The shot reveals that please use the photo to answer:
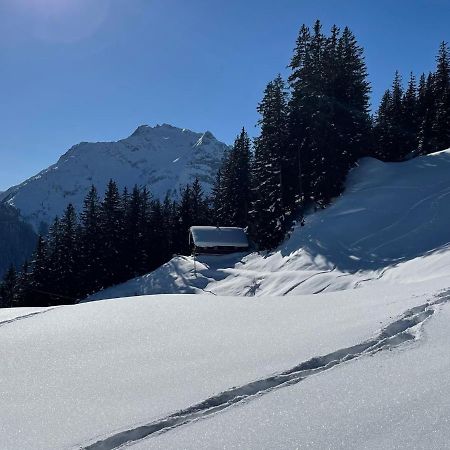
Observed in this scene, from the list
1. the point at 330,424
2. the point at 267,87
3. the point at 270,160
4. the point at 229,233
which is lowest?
the point at 330,424

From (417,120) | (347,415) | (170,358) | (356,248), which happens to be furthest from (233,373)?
(417,120)

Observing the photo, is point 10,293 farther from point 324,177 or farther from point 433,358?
point 433,358

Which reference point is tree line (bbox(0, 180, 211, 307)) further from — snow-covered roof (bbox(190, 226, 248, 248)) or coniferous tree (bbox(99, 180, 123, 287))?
snow-covered roof (bbox(190, 226, 248, 248))

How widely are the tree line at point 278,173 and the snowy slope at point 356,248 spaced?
3.34 metres

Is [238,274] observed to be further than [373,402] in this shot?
Yes

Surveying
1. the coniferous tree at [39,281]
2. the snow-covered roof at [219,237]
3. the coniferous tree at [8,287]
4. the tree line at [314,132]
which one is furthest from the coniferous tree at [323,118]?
the coniferous tree at [8,287]

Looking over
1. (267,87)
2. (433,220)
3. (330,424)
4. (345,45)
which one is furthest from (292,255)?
(330,424)

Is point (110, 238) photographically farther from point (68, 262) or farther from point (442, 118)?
point (442, 118)

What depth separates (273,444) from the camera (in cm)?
382

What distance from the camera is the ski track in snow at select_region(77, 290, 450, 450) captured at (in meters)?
4.42

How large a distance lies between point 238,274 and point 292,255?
5.54 metres

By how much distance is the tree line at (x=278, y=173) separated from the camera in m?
40.2

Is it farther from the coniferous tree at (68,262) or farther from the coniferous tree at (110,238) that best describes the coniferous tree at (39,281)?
the coniferous tree at (110,238)

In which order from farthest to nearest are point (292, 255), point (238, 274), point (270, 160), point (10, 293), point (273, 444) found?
point (10, 293) → point (270, 160) → point (238, 274) → point (292, 255) → point (273, 444)
